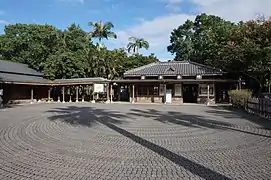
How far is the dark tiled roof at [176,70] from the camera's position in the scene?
104 ft

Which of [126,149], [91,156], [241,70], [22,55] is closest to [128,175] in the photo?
[91,156]

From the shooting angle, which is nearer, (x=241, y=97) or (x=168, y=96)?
(x=241, y=97)

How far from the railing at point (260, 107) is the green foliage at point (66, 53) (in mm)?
23603

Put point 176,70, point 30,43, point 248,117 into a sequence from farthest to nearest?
point 30,43, point 176,70, point 248,117

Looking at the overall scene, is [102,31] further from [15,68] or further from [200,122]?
[200,122]

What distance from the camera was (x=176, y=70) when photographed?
33188mm

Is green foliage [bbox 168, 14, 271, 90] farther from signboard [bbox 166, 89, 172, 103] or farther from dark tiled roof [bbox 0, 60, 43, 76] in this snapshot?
dark tiled roof [bbox 0, 60, 43, 76]

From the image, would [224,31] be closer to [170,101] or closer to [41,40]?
[170,101]

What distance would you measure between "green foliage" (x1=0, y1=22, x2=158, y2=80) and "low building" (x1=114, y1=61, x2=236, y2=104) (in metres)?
6.33

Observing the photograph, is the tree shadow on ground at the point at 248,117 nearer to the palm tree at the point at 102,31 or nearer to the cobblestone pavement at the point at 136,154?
the cobblestone pavement at the point at 136,154

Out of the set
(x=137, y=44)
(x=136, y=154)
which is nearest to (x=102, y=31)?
(x=137, y=44)

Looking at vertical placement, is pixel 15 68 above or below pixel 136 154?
above

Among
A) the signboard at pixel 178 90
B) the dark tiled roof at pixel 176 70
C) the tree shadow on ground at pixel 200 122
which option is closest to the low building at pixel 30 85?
the dark tiled roof at pixel 176 70

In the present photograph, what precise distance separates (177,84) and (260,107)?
54.2 feet
